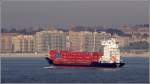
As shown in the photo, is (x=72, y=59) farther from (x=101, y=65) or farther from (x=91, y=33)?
(x=91, y=33)

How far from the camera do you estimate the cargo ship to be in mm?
18703

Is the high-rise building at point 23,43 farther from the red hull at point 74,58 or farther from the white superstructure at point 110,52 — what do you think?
the white superstructure at point 110,52

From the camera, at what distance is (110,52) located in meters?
19.2

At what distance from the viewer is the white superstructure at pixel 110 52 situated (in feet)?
61.5

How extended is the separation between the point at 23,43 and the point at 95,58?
7.65m

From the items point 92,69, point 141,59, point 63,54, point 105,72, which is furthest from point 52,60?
point 141,59

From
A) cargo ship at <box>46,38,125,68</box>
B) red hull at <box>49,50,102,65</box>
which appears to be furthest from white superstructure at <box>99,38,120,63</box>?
red hull at <box>49,50,102,65</box>

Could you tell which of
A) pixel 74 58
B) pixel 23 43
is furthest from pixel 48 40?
pixel 74 58

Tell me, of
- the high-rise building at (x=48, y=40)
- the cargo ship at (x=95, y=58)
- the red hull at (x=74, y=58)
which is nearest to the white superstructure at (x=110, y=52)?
the cargo ship at (x=95, y=58)

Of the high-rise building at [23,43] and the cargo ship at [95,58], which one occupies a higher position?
the high-rise building at [23,43]

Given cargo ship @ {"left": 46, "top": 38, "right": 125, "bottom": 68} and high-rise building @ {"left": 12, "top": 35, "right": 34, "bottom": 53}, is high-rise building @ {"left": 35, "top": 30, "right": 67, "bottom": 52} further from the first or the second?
cargo ship @ {"left": 46, "top": 38, "right": 125, "bottom": 68}

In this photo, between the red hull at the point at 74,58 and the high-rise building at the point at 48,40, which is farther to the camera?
the high-rise building at the point at 48,40

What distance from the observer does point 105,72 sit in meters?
17.6

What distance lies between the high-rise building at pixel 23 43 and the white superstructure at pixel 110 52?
6.55m
